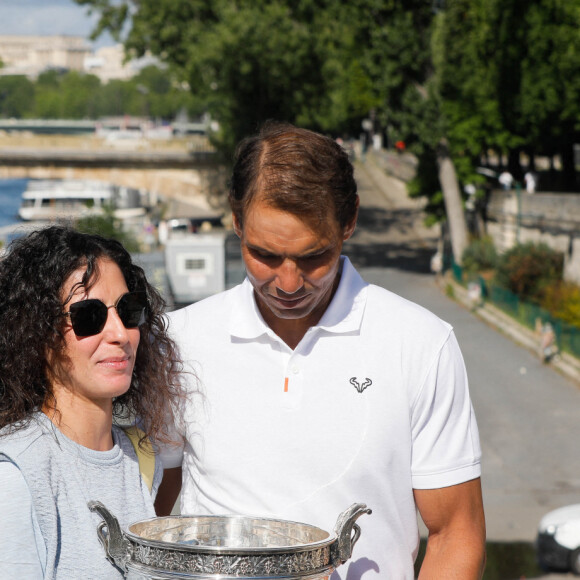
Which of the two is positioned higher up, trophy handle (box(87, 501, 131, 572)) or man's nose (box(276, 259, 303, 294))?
man's nose (box(276, 259, 303, 294))

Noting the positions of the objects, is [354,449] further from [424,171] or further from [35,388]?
[424,171]

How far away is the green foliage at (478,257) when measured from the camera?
28.8 metres

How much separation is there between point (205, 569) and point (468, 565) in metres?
0.86

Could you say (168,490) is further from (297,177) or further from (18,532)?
(297,177)

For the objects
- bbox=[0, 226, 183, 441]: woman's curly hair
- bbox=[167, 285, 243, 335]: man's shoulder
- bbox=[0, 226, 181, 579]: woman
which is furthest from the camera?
bbox=[167, 285, 243, 335]: man's shoulder

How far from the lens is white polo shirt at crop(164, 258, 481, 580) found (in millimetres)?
2523

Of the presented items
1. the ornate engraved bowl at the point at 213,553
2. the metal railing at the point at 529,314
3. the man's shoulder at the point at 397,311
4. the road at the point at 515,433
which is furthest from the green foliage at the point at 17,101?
the ornate engraved bowl at the point at 213,553

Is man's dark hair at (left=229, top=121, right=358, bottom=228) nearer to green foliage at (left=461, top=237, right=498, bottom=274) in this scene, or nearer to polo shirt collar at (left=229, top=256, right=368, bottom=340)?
polo shirt collar at (left=229, top=256, right=368, bottom=340)

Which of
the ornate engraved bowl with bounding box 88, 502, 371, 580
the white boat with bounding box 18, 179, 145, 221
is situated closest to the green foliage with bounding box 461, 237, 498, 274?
the white boat with bounding box 18, 179, 145, 221

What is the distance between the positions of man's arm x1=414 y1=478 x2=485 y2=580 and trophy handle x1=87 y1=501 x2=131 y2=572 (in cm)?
86

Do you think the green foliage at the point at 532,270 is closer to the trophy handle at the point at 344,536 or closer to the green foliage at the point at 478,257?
the green foliage at the point at 478,257

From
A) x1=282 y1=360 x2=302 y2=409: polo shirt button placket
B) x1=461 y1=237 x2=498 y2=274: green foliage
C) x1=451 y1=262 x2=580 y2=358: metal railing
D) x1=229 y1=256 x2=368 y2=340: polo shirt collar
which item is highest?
x1=229 y1=256 x2=368 y2=340: polo shirt collar

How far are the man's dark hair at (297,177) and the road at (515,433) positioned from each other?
A: 25.0 feet

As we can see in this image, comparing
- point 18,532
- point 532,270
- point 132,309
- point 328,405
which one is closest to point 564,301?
point 532,270
